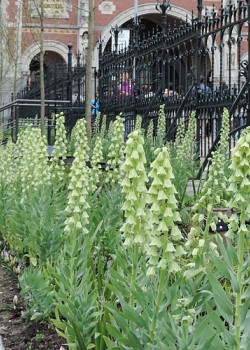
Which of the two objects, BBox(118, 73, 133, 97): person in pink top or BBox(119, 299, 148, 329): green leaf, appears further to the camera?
BBox(118, 73, 133, 97): person in pink top

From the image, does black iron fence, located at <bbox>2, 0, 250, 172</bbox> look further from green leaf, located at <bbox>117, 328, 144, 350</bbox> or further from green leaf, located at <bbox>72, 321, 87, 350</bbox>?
green leaf, located at <bbox>117, 328, 144, 350</bbox>

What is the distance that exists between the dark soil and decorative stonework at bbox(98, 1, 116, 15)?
2424 cm

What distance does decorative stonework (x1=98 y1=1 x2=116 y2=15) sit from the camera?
26.3 m

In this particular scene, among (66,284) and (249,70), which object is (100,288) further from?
(249,70)

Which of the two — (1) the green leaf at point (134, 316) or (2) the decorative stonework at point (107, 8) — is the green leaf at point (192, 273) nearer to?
(1) the green leaf at point (134, 316)

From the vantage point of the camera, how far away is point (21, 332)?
325cm

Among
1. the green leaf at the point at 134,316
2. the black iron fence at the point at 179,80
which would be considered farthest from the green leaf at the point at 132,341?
the black iron fence at the point at 179,80

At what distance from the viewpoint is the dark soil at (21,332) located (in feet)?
10.1

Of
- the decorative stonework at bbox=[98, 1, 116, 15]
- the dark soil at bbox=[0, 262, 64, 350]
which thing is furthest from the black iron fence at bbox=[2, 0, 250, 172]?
the decorative stonework at bbox=[98, 1, 116, 15]

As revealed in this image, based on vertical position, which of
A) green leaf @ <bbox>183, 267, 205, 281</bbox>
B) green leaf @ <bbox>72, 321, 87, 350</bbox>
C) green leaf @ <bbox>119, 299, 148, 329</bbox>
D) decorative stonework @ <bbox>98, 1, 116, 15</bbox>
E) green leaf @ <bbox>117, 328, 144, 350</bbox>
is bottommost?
green leaf @ <bbox>72, 321, 87, 350</bbox>

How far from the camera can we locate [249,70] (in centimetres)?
616

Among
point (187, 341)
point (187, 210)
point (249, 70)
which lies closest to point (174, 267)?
point (187, 341)

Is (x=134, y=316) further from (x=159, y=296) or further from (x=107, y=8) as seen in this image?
(x=107, y=8)

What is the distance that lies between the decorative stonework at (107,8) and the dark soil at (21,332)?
24237 millimetres
